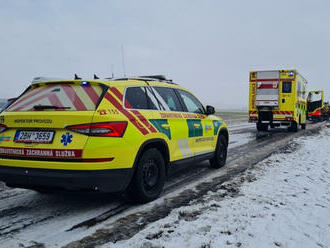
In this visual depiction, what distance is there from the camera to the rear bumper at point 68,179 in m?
3.37

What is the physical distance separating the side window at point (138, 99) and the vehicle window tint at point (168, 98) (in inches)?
12.2

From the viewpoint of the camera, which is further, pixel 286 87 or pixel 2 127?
pixel 286 87

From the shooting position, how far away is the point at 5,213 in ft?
12.3

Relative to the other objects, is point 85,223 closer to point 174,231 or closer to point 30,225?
point 30,225

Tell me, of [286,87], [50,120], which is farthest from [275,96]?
[50,120]

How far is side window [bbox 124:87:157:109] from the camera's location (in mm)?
4004

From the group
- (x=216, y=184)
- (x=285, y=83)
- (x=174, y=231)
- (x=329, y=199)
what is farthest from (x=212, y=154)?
(x=285, y=83)

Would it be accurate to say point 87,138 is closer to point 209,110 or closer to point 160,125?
point 160,125

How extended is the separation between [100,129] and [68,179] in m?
0.64

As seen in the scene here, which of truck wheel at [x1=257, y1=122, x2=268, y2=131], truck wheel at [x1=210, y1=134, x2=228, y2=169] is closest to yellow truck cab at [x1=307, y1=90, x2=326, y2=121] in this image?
truck wheel at [x1=257, y1=122, x2=268, y2=131]

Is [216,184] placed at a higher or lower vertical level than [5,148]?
lower

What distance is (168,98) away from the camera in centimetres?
496

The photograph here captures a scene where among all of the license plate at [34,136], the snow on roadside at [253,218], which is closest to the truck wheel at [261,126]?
the snow on roadside at [253,218]

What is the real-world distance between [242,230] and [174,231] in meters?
0.71
